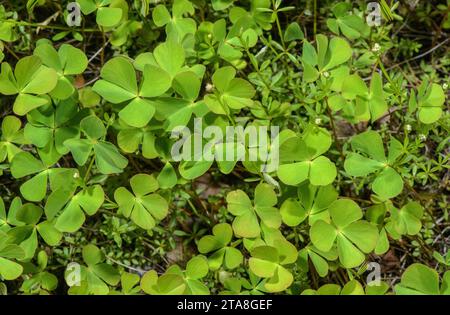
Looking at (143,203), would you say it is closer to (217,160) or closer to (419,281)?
(217,160)

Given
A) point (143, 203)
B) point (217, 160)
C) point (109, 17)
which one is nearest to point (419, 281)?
point (217, 160)

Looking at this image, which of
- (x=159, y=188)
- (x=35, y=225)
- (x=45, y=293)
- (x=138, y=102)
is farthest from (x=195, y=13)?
(x=45, y=293)

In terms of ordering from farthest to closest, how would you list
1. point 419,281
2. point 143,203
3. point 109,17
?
point 109,17, point 143,203, point 419,281

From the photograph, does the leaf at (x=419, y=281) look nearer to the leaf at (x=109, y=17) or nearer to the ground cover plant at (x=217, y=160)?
the ground cover plant at (x=217, y=160)

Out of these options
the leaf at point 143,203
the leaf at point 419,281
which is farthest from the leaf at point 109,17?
the leaf at point 419,281

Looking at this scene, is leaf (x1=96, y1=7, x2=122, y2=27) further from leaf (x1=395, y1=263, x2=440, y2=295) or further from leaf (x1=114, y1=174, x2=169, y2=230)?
leaf (x1=395, y1=263, x2=440, y2=295)

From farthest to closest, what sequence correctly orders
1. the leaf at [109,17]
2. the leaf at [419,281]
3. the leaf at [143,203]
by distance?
1. the leaf at [109,17]
2. the leaf at [143,203]
3. the leaf at [419,281]

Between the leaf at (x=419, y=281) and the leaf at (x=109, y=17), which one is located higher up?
the leaf at (x=109, y=17)

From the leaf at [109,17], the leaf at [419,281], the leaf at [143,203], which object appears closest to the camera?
the leaf at [419,281]

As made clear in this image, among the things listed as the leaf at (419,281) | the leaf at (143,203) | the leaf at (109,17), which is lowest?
the leaf at (419,281)

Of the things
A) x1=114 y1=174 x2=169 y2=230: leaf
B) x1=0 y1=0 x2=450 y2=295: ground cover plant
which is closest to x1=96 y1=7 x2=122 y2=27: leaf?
x1=0 y1=0 x2=450 y2=295: ground cover plant
